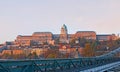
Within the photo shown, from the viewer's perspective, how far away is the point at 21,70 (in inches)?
972

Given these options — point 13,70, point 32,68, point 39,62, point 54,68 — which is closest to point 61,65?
point 54,68

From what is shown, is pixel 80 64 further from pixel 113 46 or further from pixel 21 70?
pixel 113 46

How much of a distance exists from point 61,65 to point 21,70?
14.7 m

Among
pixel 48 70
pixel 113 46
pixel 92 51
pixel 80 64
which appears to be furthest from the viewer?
pixel 113 46

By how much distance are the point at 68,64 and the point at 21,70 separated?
62.3ft

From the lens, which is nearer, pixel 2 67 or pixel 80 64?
pixel 2 67

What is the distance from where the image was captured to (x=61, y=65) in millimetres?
39188

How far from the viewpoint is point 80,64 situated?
51.9 m

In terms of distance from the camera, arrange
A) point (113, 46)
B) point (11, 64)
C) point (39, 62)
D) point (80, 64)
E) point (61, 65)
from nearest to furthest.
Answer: point (11, 64) < point (39, 62) < point (61, 65) < point (80, 64) < point (113, 46)

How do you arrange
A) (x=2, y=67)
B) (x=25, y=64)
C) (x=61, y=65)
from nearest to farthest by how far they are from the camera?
(x=2, y=67) < (x=25, y=64) < (x=61, y=65)

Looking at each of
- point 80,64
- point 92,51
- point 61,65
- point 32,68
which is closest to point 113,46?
point 92,51

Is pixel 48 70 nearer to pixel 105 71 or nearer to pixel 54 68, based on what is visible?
pixel 54 68

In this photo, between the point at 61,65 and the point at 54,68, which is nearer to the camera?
the point at 54,68

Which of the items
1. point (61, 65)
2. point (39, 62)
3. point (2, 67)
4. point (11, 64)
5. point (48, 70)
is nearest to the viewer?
point (2, 67)
